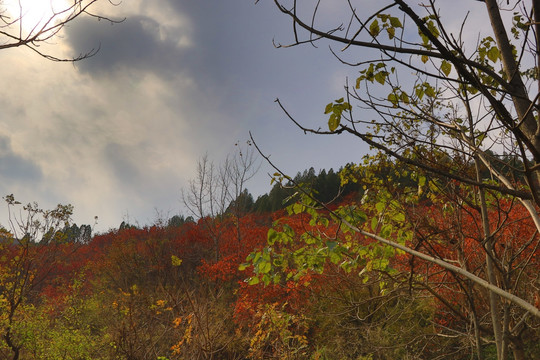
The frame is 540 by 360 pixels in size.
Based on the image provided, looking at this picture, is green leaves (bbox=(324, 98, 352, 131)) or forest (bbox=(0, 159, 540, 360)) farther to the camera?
forest (bbox=(0, 159, 540, 360))

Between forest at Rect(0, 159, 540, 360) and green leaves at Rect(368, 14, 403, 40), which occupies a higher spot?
green leaves at Rect(368, 14, 403, 40)

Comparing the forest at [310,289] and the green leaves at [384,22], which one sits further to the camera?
the forest at [310,289]

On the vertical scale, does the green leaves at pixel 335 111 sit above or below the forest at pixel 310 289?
above

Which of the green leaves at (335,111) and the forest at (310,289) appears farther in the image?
the forest at (310,289)

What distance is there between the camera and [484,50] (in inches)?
66.6

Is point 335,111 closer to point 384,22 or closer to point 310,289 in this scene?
point 384,22

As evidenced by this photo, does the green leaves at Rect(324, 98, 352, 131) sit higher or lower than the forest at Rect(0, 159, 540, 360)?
higher

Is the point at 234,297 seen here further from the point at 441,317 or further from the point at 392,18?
the point at 392,18

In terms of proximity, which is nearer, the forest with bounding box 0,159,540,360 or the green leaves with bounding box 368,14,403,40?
the green leaves with bounding box 368,14,403,40

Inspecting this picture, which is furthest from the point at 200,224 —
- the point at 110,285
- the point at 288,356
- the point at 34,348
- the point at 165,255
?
the point at 288,356

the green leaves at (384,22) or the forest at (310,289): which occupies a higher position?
the green leaves at (384,22)

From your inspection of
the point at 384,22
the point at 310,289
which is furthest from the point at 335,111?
the point at 310,289

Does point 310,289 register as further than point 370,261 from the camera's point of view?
Yes

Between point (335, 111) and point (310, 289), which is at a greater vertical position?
point (335, 111)
